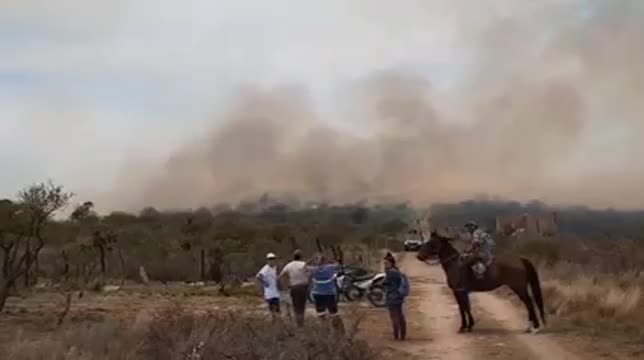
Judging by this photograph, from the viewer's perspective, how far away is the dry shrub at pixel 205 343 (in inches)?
632

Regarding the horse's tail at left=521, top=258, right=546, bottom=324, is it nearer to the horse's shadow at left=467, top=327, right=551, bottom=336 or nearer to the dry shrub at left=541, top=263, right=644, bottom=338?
the horse's shadow at left=467, top=327, right=551, bottom=336

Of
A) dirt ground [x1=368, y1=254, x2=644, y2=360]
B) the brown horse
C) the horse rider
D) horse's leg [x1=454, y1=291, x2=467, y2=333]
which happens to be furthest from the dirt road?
the horse rider

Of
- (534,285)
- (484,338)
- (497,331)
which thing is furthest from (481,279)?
(484,338)

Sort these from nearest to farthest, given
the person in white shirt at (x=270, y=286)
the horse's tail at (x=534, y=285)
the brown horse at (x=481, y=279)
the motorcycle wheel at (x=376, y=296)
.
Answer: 1. the person in white shirt at (x=270, y=286)
2. the brown horse at (x=481, y=279)
3. the horse's tail at (x=534, y=285)
4. the motorcycle wheel at (x=376, y=296)

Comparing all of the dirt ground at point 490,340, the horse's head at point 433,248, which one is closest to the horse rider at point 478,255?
the horse's head at point 433,248

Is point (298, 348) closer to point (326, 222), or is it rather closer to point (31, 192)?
point (31, 192)

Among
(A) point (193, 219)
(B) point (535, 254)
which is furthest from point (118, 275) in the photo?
(A) point (193, 219)

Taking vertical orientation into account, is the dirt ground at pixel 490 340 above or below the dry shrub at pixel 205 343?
below

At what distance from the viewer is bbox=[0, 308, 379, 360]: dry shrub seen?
16.1 meters

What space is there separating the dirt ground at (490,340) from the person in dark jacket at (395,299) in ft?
0.92

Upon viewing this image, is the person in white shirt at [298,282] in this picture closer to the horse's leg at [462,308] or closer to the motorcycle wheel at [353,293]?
the horse's leg at [462,308]

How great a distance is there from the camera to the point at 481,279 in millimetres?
→ 25594

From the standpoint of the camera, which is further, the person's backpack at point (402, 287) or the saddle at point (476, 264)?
the saddle at point (476, 264)

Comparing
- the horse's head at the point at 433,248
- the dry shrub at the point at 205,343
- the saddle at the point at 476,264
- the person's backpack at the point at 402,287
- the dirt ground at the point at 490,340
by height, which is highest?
the horse's head at the point at 433,248
